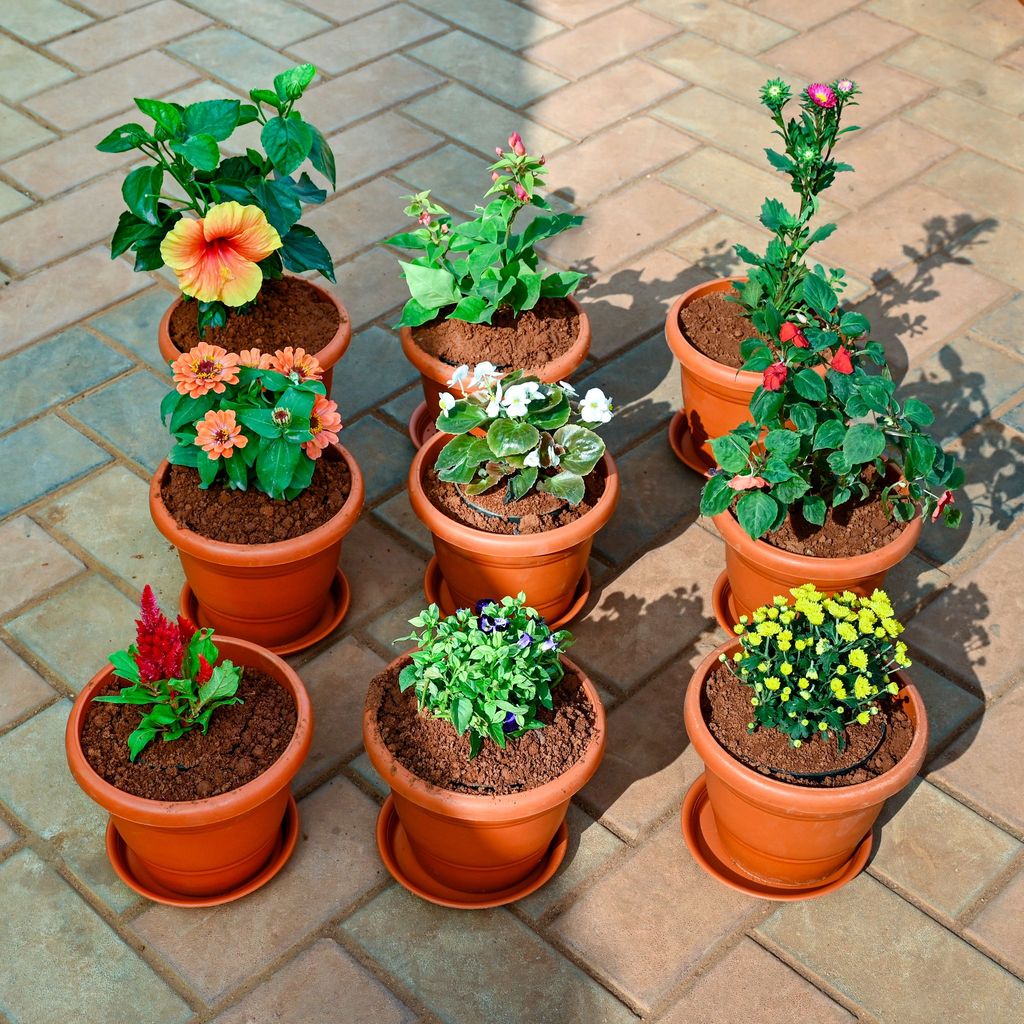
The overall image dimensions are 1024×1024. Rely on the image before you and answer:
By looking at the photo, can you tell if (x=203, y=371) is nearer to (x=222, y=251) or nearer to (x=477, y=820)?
(x=222, y=251)

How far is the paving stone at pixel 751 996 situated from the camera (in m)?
2.42

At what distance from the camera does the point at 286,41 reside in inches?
193

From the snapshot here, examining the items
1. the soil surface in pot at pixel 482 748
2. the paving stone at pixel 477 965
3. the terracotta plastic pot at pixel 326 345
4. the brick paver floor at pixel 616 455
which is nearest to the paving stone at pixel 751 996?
the brick paver floor at pixel 616 455

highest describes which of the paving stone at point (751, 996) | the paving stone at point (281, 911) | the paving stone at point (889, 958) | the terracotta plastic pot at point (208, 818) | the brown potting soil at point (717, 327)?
the brown potting soil at point (717, 327)

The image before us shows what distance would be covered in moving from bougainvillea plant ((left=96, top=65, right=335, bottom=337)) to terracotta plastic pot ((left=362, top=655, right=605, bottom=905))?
1011 mm

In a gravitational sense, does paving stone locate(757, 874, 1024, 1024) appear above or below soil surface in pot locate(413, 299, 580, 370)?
below

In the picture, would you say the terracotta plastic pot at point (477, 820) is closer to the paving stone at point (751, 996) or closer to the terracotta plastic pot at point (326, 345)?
the paving stone at point (751, 996)

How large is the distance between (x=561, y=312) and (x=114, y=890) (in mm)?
1720

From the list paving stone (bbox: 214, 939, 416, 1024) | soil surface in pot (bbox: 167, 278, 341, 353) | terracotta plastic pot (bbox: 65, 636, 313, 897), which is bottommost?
paving stone (bbox: 214, 939, 416, 1024)

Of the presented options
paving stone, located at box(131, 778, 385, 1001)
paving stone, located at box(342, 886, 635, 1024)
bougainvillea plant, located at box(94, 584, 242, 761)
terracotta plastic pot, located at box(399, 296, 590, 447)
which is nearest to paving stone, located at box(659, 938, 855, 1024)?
paving stone, located at box(342, 886, 635, 1024)

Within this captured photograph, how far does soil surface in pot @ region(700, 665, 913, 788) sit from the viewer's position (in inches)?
95.4

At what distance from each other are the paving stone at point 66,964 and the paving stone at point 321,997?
14cm

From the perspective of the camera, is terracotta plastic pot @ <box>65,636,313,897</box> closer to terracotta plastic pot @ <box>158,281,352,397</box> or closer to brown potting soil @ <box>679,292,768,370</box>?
terracotta plastic pot @ <box>158,281,352,397</box>

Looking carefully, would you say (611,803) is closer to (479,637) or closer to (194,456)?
(479,637)
